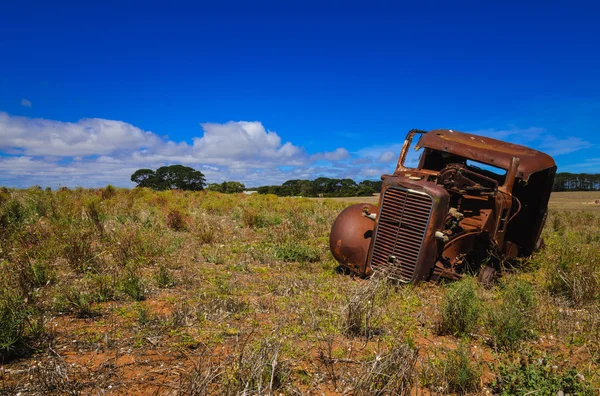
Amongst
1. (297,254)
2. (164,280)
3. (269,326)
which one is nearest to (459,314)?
(269,326)

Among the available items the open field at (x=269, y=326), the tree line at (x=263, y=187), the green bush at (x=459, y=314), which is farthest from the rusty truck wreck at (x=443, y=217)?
the tree line at (x=263, y=187)

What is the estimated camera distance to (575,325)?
13.6 ft

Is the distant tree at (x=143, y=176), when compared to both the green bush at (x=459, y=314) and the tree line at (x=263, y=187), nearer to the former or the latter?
the tree line at (x=263, y=187)

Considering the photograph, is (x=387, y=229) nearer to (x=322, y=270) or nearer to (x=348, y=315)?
(x=322, y=270)

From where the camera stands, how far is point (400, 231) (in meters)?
5.46

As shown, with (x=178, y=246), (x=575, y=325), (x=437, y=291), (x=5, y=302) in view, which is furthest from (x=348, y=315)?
(x=178, y=246)

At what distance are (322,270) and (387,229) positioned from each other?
161cm

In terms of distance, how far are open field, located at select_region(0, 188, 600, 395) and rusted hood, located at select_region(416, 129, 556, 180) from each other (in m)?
1.60

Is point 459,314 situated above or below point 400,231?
below

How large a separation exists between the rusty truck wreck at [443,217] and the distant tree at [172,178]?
2587cm

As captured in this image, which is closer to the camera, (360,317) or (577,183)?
(360,317)

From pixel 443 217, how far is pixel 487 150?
2.05m

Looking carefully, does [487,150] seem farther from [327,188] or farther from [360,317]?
[327,188]

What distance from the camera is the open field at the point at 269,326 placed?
2.79 meters
